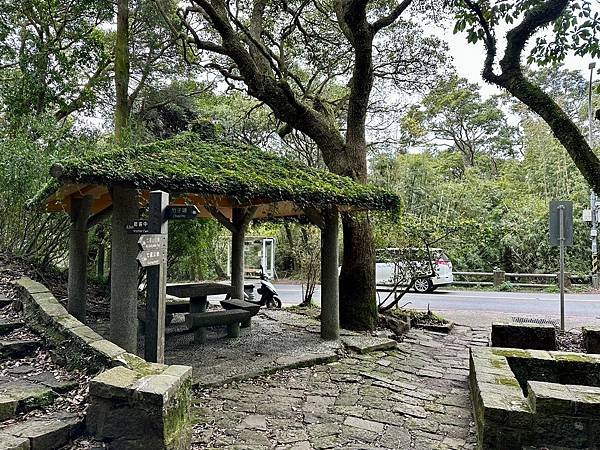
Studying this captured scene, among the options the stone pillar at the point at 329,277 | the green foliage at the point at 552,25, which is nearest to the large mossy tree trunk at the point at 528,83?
the green foliage at the point at 552,25

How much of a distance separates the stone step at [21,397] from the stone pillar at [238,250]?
489 cm

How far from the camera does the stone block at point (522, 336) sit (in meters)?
5.19

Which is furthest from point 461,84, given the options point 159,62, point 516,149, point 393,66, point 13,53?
point 13,53

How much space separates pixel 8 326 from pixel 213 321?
2380 millimetres

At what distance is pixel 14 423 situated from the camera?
9.06 ft

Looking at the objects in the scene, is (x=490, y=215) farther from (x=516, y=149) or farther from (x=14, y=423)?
(x=14, y=423)

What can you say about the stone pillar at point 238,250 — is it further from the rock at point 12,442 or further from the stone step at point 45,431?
the rock at point 12,442

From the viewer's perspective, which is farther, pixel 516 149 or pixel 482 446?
pixel 516 149

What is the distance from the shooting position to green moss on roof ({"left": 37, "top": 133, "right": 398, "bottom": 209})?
3963mm

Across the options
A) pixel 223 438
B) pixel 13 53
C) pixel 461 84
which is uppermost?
pixel 461 84

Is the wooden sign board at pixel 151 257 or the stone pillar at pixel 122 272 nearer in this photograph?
the wooden sign board at pixel 151 257

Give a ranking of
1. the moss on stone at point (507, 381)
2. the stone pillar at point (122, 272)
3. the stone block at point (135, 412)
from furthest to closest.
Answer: the stone pillar at point (122, 272) → the moss on stone at point (507, 381) → the stone block at point (135, 412)

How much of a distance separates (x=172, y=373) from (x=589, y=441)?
271 centimetres

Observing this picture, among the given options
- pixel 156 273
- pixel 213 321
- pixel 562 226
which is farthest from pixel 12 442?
pixel 562 226
